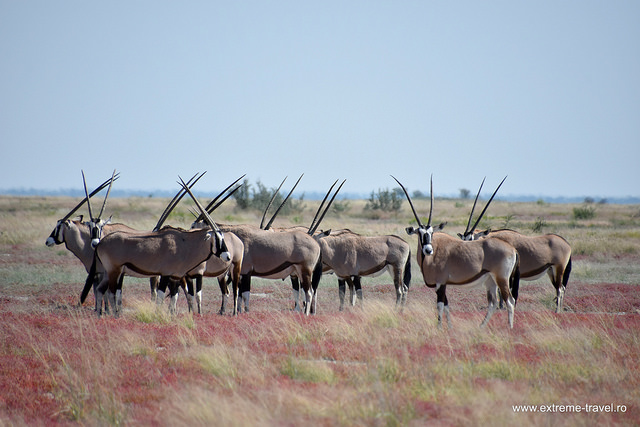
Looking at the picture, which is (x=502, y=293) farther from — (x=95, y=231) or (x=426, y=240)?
(x=95, y=231)

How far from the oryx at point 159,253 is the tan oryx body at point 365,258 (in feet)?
10.9

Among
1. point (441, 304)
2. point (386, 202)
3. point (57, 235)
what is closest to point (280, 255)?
point (441, 304)

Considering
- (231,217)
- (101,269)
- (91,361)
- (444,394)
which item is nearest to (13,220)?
(231,217)

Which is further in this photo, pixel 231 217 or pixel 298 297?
pixel 231 217

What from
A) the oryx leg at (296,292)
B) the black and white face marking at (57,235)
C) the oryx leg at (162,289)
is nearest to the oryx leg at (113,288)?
the oryx leg at (162,289)

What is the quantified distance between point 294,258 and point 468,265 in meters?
4.18

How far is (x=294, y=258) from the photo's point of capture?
47.5 ft

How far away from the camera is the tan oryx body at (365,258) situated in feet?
50.7

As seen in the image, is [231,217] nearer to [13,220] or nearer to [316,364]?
[13,220]

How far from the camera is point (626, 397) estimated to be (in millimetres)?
7191

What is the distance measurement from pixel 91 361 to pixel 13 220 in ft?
105

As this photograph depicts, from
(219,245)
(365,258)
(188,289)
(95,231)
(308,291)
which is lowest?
(188,289)

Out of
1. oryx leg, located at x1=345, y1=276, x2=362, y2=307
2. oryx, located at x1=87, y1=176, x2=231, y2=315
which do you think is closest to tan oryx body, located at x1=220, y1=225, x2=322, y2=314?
oryx leg, located at x1=345, y1=276, x2=362, y2=307

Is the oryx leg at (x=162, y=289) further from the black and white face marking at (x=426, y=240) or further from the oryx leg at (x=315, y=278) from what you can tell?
the black and white face marking at (x=426, y=240)
